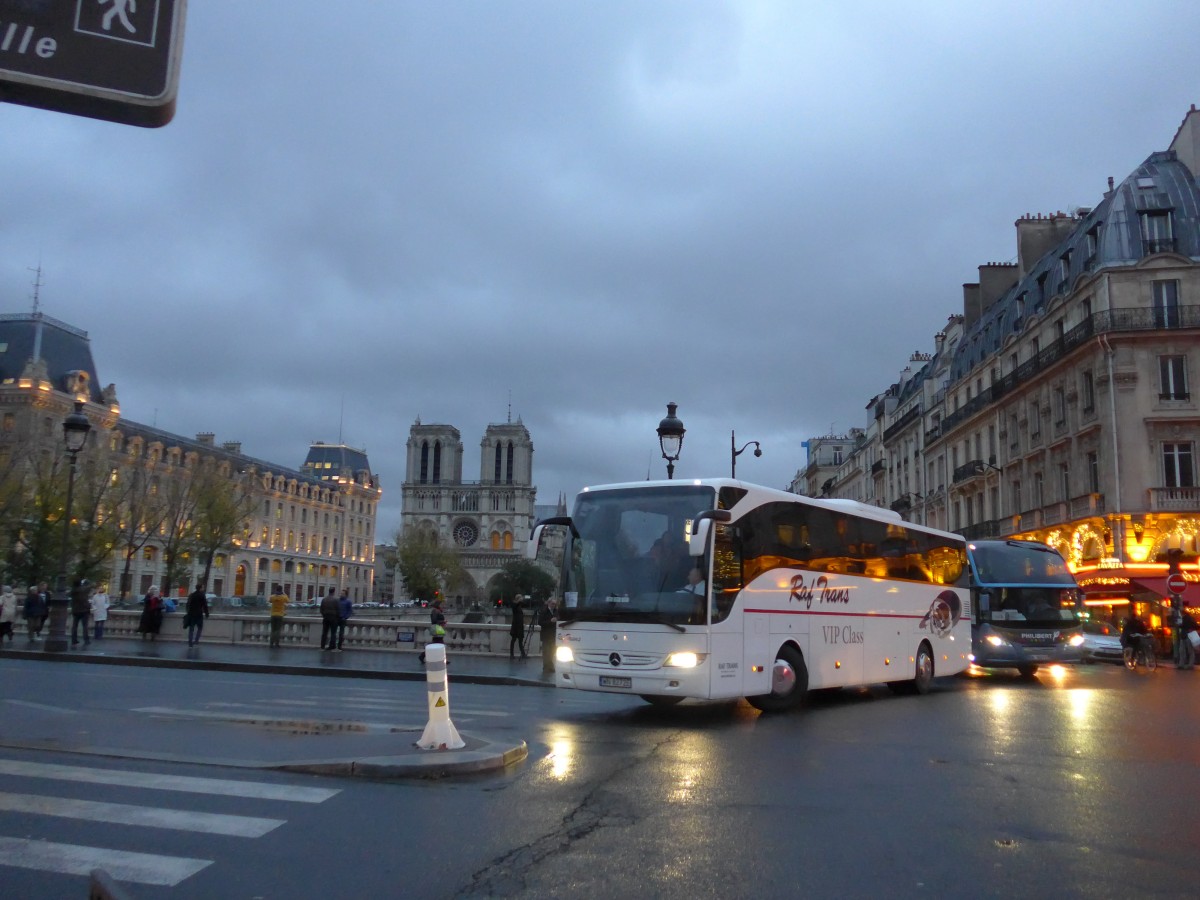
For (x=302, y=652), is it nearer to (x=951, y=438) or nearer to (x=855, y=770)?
(x=855, y=770)

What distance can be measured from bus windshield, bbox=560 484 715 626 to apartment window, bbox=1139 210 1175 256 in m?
31.4

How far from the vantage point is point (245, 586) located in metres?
93.9

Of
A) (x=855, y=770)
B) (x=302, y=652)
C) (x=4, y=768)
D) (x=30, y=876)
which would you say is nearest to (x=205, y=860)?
(x=30, y=876)

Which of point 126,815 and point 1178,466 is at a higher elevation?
point 1178,466

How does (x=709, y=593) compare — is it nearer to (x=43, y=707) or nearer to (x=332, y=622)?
(x=43, y=707)

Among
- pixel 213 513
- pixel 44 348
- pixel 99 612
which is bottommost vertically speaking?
pixel 99 612

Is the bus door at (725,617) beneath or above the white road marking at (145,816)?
above

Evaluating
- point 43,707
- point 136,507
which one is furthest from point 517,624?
point 136,507

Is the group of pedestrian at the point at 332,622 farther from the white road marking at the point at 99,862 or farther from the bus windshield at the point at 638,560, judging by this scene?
the white road marking at the point at 99,862

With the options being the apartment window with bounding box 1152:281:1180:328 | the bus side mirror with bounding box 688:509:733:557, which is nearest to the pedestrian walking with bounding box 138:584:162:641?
the bus side mirror with bounding box 688:509:733:557

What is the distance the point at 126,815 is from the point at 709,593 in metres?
7.32

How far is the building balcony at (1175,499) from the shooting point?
34.3 meters

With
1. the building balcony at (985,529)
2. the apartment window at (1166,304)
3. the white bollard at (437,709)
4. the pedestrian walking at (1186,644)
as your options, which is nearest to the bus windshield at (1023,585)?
the pedestrian walking at (1186,644)

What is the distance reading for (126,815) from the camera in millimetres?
6289
